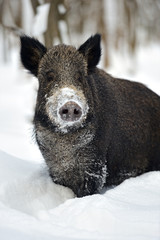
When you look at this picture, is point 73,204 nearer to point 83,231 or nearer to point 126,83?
point 83,231

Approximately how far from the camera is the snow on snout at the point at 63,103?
4.16 meters

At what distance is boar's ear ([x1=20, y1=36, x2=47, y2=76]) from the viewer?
504cm

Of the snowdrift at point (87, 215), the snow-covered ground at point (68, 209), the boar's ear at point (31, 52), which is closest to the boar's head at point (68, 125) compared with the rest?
the boar's ear at point (31, 52)

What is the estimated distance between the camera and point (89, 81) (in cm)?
502

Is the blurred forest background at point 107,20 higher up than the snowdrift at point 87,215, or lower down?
higher up

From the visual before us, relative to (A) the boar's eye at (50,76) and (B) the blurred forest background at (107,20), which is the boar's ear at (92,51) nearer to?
(A) the boar's eye at (50,76)

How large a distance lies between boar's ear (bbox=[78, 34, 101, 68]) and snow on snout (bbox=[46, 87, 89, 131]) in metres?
0.66

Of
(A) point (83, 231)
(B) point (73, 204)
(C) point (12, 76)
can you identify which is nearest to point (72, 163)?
(B) point (73, 204)

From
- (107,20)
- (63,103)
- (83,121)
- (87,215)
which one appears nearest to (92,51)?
(83,121)

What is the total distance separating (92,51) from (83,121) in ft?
3.00

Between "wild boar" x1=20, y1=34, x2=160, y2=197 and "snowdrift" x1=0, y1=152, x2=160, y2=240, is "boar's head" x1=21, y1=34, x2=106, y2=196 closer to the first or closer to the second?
"wild boar" x1=20, y1=34, x2=160, y2=197

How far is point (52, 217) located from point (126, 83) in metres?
2.95

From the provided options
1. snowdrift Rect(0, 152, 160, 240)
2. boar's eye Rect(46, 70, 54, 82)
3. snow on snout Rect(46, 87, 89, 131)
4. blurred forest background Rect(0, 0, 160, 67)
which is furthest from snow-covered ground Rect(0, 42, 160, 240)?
blurred forest background Rect(0, 0, 160, 67)

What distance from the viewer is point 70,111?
4098 millimetres
